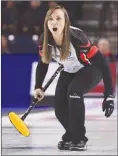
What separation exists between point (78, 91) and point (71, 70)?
19 cm

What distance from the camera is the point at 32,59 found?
7.67 meters

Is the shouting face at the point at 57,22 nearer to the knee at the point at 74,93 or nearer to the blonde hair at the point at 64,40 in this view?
the blonde hair at the point at 64,40

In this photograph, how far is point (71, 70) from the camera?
4664 millimetres

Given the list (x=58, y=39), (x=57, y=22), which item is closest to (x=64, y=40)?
(x=58, y=39)

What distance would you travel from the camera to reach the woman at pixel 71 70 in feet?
14.3

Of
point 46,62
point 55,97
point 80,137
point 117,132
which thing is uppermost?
point 46,62

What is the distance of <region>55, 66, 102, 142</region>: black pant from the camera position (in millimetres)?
4613

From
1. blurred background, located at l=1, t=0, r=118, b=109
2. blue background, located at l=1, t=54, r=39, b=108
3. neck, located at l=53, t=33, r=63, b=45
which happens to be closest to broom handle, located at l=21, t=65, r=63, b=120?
neck, located at l=53, t=33, r=63, b=45

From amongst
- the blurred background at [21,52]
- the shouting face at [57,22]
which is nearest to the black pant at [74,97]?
the shouting face at [57,22]

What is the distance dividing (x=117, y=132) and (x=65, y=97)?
1.49 metres

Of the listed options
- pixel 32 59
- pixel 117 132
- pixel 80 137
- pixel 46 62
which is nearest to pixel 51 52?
pixel 46 62

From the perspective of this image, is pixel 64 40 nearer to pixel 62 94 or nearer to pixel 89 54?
pixel 89 54

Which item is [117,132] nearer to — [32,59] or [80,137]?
[80,137]

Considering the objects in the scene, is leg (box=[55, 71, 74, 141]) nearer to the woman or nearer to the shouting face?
the woman
